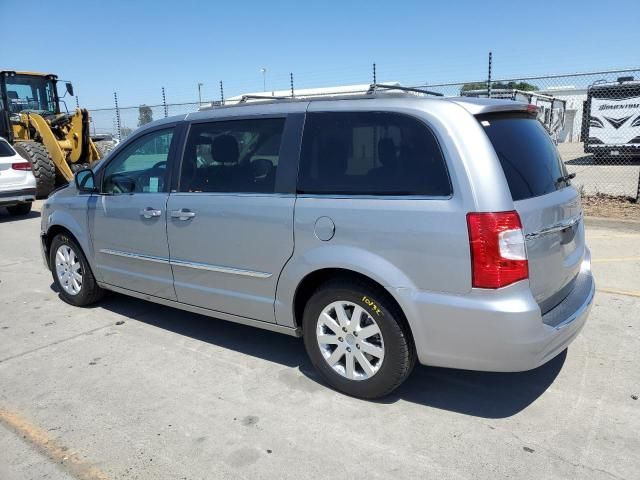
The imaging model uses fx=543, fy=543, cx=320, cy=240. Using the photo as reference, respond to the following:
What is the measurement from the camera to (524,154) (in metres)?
3.21

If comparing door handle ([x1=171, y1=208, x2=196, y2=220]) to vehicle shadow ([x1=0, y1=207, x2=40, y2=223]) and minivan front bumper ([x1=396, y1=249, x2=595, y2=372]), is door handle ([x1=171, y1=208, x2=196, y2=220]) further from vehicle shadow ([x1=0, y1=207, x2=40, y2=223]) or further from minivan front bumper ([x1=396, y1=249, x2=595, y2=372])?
vehicle shadow ([x1=0, y1=207, x2=40, y2=223])

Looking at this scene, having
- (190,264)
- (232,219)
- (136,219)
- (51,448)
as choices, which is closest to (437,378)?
(232,219)

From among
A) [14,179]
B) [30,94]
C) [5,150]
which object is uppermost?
[30,94]

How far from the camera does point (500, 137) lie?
122 inches

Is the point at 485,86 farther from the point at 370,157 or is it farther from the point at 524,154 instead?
the point at 370,157

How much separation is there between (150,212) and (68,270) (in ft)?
5.44

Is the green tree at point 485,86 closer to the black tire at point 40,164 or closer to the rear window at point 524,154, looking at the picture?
the rear window at point 524,154

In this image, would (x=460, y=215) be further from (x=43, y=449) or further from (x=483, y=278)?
(x=43, y=449)

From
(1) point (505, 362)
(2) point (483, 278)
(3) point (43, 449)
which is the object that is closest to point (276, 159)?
(2) point (483, 278)

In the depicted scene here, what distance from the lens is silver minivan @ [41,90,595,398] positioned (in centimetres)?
287

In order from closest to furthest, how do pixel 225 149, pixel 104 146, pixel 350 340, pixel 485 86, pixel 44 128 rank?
pixel 350 340, pixel 225 149, pixel 44 128, pixel 485 86, pixel 104 146

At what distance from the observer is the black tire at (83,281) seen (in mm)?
5191

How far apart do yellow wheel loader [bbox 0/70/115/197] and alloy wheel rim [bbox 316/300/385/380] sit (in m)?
11.8

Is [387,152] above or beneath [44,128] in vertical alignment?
beneath
